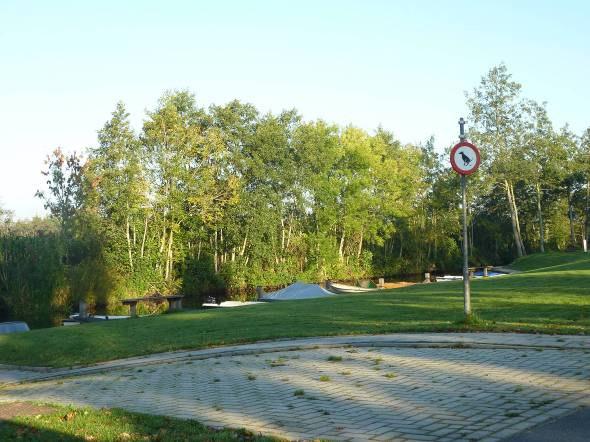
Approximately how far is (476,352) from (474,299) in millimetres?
9739

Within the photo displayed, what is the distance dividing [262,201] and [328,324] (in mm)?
43129

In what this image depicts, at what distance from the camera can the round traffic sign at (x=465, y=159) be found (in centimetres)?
1301

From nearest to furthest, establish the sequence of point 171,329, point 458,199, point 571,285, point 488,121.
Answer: point 171,329 < point 571,285 < point 488,121 < point 458,199

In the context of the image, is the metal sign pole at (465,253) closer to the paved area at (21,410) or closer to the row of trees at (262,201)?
the paved area at (21,410)

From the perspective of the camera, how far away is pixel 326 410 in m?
7.00

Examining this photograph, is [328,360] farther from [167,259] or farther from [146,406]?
[167,259]

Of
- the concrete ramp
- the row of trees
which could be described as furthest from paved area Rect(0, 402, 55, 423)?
the row of trees

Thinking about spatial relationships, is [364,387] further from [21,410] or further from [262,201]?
[262,201]

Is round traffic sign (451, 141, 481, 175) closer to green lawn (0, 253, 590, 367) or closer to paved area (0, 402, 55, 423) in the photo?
green lawn (0, 253, 590, 367)

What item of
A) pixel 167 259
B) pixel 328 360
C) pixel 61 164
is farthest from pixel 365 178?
pixel 328 360

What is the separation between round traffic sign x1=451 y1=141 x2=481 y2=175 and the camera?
13.0 m

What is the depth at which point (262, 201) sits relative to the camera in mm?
58781

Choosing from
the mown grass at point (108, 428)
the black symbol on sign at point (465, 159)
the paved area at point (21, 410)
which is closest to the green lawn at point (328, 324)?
the black symbol on sign at point (465, 159)

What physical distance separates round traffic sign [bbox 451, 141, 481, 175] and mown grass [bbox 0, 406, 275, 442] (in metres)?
8.38
